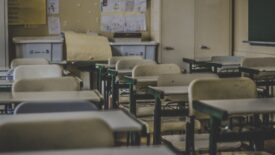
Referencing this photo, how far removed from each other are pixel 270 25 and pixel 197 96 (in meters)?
4.16

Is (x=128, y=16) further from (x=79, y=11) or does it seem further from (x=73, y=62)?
(x=73, y=62)

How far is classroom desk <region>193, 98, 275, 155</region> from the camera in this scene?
2.65 meters

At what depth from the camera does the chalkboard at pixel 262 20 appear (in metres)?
7.16

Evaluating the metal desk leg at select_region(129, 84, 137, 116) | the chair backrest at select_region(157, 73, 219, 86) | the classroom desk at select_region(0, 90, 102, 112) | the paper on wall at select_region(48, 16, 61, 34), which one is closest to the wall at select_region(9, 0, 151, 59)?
the paper on wall at select_region(48, 16, 61, 34)

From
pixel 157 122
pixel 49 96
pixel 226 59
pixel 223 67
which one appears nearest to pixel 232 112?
pixel 157 122

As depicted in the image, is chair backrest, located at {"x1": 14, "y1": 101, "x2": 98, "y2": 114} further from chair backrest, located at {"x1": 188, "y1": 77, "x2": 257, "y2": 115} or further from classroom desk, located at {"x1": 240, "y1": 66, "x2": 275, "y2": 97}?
classroom desk, located at {"x1": 240, "y1": 66, "x2": 275, "y2": 97}

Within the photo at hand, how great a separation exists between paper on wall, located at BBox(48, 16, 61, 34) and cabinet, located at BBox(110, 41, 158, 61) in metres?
0.86

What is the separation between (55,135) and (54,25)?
6.11 metres

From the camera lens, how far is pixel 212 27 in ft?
27.2

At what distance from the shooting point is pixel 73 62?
24.7 ft

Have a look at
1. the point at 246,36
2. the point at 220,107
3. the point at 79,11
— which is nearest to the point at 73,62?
the point at 79,11

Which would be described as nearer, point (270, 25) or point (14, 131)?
point (14, 131)

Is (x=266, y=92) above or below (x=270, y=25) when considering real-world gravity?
below

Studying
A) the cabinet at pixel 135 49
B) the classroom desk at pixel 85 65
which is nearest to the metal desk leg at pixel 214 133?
the classroom desk at pixel 85 65
